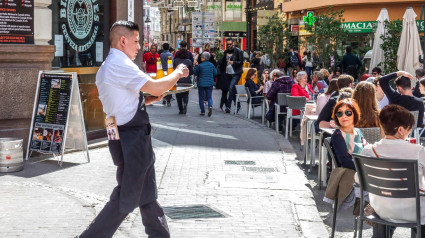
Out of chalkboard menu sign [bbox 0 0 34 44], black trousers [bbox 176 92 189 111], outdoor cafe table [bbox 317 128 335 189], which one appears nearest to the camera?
outdoor cafe table [bbox 317 128 335 189]

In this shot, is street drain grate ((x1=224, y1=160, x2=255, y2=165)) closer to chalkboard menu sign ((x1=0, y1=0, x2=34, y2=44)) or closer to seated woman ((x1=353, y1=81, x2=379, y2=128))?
seated woman ((x1=353, y1=81, x2=379, y2=128))

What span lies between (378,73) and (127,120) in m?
11.9

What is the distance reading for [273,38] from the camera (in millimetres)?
28547

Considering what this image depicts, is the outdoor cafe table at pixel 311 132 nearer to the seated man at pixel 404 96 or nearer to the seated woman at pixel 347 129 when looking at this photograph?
the seated man at pixel 404 96

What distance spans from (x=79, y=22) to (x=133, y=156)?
24.7 feet

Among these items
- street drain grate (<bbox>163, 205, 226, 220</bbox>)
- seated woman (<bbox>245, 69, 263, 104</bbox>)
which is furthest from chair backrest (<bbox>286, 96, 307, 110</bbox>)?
street drain grate (<bbox>163, 205, 226, 220</bbox>)

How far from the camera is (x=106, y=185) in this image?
859 cm

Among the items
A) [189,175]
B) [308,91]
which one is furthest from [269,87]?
[189,175]

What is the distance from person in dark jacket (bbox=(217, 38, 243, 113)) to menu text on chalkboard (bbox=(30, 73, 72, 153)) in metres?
9.59

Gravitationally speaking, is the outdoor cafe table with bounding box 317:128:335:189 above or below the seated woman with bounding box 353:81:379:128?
below

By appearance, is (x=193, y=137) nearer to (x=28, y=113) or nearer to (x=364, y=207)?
(x=28, y=113)

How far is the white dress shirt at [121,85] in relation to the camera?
198 inches

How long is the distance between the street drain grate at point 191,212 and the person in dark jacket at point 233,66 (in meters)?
11.8

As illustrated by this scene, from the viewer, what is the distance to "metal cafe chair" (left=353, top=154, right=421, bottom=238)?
5.02m
